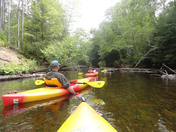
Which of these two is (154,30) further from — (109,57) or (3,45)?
(3,45)

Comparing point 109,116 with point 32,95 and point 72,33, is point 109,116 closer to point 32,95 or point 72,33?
point 32,95

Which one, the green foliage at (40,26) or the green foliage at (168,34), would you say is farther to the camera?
the green foliage at (40,26)

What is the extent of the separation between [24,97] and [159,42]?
13.6 meters

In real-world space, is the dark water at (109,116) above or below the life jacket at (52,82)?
below

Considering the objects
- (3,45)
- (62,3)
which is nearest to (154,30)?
(62,3)

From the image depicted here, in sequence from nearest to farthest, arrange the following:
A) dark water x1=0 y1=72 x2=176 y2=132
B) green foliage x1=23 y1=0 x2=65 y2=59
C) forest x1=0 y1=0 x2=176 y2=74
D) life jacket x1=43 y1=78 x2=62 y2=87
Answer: dark water x1=0 y1=72 x2=176 y2=132 → life jacket x1=43 y1=78 x2=62 y2=87 → forest x1=0 y1=0 x2=176 y2=74 → green foliage x1=23 y1=0 x2=65 y2=59

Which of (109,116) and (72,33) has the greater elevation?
(72,33)

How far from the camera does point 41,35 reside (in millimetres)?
15539

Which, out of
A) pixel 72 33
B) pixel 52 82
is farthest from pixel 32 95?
pixel 72 33

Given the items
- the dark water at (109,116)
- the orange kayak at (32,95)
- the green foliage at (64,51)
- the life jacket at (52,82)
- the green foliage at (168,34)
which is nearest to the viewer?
the dark water at (109,116)

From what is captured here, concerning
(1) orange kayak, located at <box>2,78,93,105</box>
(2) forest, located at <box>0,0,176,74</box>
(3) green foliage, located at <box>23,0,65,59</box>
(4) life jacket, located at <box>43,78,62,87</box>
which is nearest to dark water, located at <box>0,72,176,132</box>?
(1) orange kayak, located at <box>2,78,93,105</box>

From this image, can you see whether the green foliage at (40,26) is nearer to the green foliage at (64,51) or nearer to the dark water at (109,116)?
the green foliage at (64,51)

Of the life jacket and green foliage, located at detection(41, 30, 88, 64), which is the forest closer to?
green foliage, located at detection(41, 30, 88, 64)

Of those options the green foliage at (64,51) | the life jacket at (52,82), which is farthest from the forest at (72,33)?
→ the life jacket at (52,82)
